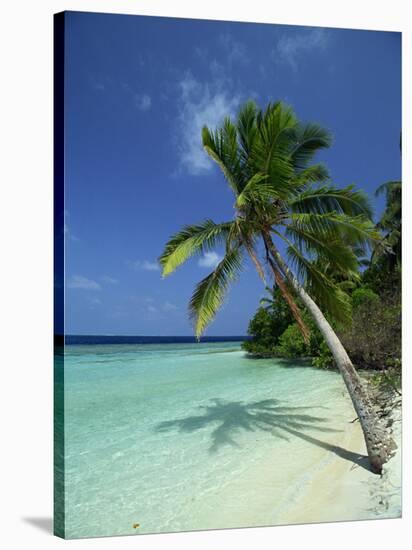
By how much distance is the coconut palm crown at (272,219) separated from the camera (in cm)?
575

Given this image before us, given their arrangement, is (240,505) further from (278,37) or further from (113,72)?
(278,37)

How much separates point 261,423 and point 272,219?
2.29 meters

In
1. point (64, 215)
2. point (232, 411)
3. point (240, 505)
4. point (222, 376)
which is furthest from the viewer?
point (222, 376)

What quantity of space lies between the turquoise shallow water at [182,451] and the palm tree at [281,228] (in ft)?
2.90

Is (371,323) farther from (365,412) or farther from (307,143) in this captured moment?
(307,143)

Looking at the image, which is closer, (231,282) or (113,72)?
(113,72)

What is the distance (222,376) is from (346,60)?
19.2ft

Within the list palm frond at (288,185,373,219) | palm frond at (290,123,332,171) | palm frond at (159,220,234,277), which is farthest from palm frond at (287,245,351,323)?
palm frond at (290,123,332,171)

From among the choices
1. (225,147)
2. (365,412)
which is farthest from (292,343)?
(225,147)

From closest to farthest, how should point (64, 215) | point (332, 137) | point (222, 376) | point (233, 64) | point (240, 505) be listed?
point (64, 215) < point (240, 505) < point (233, 64) < point (332, 137) < point (222, 376)

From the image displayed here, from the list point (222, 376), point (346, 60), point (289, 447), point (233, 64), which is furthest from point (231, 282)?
point (222, 376)

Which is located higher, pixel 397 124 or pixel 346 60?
pixel 346 60

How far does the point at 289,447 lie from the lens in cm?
600

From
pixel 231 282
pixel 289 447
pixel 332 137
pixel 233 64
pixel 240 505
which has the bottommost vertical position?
pixel 240 505
